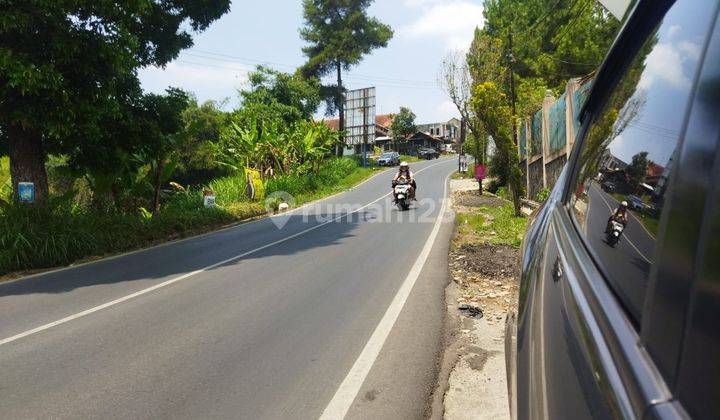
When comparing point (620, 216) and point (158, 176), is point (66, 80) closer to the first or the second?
point (158, 176)

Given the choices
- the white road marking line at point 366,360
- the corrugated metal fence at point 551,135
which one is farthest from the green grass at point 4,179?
the corrugated metal fence at point 551,135

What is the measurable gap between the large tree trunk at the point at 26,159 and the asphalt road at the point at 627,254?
12.9m

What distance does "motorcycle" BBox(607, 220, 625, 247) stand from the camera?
132 cm

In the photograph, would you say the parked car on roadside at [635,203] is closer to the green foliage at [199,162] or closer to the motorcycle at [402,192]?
the motorcycle at [402,192]

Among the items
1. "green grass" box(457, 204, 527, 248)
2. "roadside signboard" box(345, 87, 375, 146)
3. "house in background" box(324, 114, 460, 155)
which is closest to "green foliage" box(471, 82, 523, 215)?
"green grass" box(457, 204, 527, 248)

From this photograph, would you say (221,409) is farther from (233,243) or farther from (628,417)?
(233,243)

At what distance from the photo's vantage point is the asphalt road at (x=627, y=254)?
1073mm

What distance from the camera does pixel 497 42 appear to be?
91.1ft

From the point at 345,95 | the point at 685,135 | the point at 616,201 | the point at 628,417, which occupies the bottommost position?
the point at 628,417

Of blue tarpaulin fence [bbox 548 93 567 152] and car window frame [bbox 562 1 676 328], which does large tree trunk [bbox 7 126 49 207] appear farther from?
car window frame [bbox 562 1 676 328]

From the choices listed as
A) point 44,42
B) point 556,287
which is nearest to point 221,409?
point 556,287

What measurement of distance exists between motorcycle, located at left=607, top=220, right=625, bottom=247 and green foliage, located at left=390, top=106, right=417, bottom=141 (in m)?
84.5

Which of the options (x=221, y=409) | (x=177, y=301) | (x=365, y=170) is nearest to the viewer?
(x=221, y=409)

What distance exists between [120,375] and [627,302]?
4.47 m
